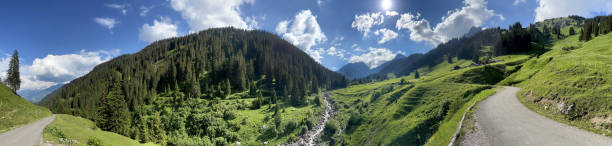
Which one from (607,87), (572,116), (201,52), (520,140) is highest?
(201,52)

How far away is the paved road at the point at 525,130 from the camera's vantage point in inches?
608

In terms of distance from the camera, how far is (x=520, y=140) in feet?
55.1

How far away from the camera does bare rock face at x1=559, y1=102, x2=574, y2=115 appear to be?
786 inches

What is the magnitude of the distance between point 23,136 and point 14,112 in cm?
1131

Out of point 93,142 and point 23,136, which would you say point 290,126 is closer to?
point 93,142

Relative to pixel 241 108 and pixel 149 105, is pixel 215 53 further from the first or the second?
pixel 241 108

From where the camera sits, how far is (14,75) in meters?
42.7

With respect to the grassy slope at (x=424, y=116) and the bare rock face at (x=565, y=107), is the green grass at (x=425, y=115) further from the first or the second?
the bare rock face at (x=565, y=107)

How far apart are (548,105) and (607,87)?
174 inches

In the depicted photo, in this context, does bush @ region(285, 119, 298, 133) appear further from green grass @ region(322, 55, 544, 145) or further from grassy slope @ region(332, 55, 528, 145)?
grassy slope @ region(332, 55, 528, 145)

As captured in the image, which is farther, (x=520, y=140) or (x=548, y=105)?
(x=548, y=105)

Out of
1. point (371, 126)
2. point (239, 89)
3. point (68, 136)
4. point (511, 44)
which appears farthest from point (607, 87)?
point (511, 44)

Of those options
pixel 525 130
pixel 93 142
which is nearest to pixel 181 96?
pixel 93 142

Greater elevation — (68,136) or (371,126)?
(68,136)
